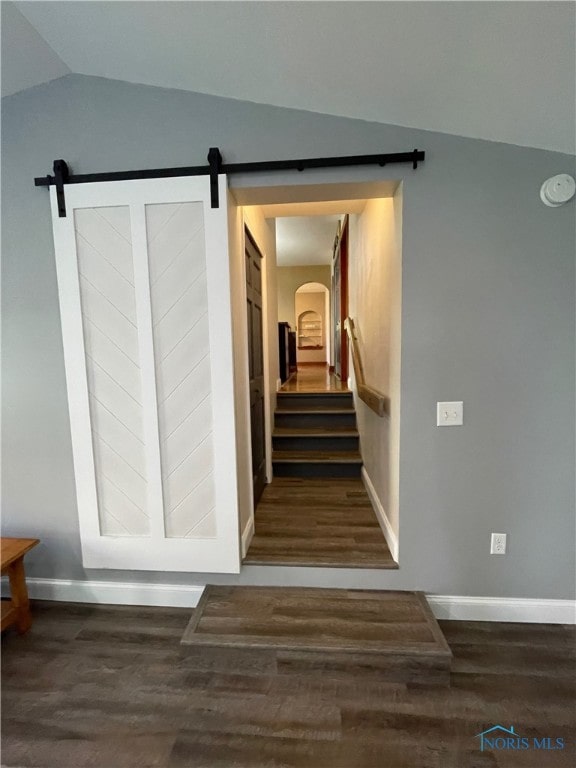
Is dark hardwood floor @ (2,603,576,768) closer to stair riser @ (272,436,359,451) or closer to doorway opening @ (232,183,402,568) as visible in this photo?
doorway opening @ (232,183,402,568)

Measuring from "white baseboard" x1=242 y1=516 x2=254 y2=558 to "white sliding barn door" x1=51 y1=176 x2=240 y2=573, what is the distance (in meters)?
0.12

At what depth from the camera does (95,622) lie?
189 centimetres

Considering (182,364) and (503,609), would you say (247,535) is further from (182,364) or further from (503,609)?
(503,609)

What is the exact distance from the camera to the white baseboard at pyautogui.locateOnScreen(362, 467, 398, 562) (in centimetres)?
192

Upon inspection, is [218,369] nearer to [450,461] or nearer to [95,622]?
[450,461]

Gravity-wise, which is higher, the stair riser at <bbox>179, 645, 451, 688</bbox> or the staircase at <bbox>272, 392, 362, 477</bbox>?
the staircase at <bbox>272, 392, 362, 477</bbox>

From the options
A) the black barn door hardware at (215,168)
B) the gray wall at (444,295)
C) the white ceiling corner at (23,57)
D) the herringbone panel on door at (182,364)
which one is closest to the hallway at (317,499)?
the gray wall at (444,295)

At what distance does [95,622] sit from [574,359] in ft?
9.71

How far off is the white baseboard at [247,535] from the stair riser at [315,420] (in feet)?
5.06

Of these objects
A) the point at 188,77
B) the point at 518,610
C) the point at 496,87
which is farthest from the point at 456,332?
the point at 188,77

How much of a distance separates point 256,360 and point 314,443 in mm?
1175

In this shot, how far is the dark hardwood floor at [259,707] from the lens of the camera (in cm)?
124

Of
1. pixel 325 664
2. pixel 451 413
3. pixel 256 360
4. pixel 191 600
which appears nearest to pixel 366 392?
pixel 451 413

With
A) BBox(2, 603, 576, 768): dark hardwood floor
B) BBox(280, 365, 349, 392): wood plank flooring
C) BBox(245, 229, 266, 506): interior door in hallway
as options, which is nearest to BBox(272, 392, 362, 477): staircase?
BBox(280, 365, 349, 392): wood plank flooring
